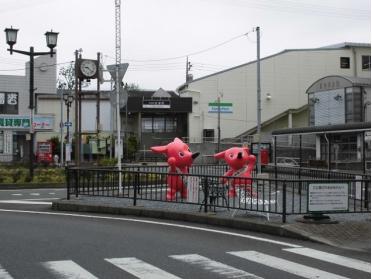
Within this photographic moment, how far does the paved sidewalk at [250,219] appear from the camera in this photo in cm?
1012

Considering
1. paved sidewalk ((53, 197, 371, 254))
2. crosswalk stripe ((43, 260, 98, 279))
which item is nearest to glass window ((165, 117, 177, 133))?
paved sidewalk ((53, 197, 371, 254))

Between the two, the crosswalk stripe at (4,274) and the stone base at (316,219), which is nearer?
the crosswalk stripe at (4,274)

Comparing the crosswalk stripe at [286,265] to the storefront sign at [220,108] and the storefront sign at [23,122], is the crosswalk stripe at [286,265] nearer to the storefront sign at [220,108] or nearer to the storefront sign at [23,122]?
the storefront sign at [23,122]

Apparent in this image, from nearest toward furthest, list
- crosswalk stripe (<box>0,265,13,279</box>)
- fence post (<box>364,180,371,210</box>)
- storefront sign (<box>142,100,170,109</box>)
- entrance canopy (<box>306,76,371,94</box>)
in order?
1. crosswalk stripe (<box>0,265,13,279</box>)
2. fence post (<box>364,180,371,210</box>)
3. entrance canopy (<box>306,76,371,94</box>)
4. storefront sign (<box>142,100,170,109</box>)

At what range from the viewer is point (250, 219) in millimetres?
11773

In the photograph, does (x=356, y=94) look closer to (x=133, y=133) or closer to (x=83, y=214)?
(x=133, y=133)

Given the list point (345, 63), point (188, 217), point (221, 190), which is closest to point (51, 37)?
point (221, 190)

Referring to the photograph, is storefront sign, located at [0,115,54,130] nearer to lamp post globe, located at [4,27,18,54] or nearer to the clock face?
the clock face

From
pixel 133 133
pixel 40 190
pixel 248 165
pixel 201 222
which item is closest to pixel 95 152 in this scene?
pixel 133 133

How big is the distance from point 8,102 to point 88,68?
19.5 metres

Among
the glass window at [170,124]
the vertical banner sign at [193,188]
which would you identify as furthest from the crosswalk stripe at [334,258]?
the glass window at [170,124]

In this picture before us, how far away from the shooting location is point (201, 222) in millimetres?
12445

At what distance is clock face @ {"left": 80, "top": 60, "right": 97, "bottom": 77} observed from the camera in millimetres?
29703

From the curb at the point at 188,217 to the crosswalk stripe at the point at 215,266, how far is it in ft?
8.84
